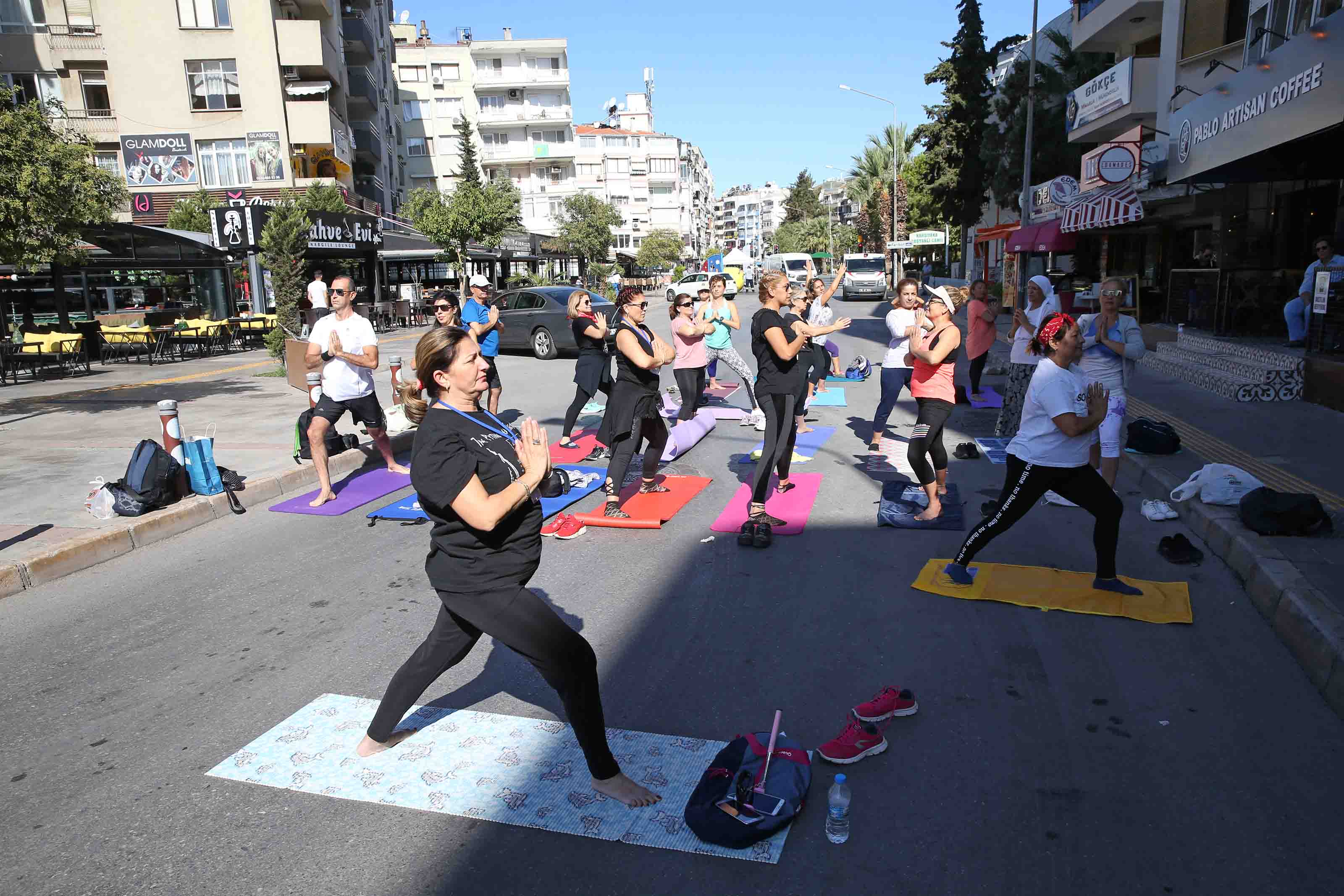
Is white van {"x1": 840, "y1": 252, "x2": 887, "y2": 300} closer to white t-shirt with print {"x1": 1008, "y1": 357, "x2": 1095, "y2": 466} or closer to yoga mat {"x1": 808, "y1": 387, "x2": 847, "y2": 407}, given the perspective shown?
yoga mat {"x1": 808, "y1": 387, "x2": 847, "y2": 407}

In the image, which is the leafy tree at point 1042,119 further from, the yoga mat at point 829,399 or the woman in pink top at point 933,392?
the woman in pink top at point 933,392

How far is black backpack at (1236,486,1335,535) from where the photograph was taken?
221 inches

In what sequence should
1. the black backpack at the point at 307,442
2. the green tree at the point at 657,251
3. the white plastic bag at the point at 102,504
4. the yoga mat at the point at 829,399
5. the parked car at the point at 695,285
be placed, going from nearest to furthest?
the white plastic bag at the point at 102,504 < the black backpack at the point at 307,442 < the yoga mat at the point at 829,399 < the parked car at the point at 695,285 < the green tree at the point at 657,251

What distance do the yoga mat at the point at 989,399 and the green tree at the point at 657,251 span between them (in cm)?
5729

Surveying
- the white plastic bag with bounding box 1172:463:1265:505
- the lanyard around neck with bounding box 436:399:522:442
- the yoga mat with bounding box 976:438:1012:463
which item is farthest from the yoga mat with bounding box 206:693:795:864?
the yoga mat with bounding box 976:438:1012:463

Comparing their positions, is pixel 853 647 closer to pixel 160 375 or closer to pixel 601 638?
pixel 601 638

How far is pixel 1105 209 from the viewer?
18438 millimetres

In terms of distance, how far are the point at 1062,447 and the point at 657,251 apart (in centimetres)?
6910

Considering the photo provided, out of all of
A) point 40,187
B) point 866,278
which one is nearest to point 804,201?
point 866,278

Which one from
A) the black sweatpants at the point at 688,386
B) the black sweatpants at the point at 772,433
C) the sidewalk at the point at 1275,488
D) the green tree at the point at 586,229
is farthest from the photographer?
the green tree at the point at 586,229

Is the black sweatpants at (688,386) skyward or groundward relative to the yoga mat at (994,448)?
skyward

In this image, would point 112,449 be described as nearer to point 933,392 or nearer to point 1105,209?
point 933,392

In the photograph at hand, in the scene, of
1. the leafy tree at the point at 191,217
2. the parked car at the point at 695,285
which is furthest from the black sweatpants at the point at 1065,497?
the leafy tree at the point at 191,217

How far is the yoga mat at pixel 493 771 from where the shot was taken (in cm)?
316
